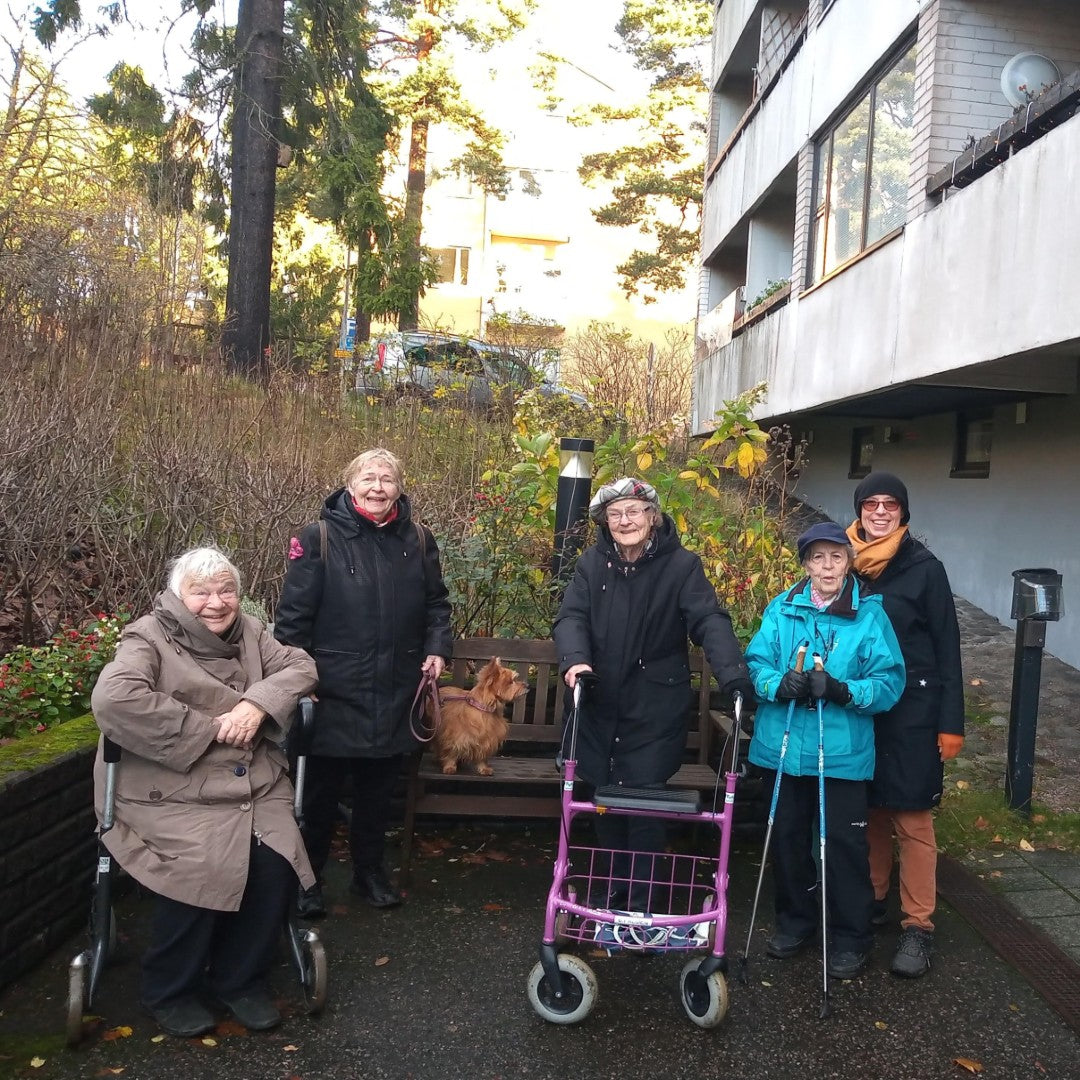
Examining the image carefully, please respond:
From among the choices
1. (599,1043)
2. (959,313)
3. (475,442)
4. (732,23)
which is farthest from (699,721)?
(732,23)

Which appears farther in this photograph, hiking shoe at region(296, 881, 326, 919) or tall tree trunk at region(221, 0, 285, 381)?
tall tree trunk at region(221, 0, 285, 381)

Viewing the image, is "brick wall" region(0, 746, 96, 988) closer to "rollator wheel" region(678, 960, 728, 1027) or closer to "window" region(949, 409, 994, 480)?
"rollator wheel" region(678, 960, 728, 1027)

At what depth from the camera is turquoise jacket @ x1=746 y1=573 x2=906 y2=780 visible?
3.75 meters

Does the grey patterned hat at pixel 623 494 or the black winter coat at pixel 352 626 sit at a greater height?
the grey patterned hat at pixel 623 494

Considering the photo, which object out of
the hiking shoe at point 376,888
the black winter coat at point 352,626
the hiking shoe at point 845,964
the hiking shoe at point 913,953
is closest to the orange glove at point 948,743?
the hiking shoe at point 913,953

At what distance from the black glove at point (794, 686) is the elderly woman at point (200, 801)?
173 centimetres

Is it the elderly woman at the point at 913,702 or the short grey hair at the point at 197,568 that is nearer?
the short grey hair at the point at 197,568

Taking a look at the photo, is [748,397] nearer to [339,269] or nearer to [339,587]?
[339,587]

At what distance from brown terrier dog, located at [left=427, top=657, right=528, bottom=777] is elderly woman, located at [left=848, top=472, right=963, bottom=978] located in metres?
1.58

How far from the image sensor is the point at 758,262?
1681cm

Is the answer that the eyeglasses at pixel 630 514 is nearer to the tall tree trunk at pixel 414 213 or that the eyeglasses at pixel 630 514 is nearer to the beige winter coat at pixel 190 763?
the beige winter coat at pixel 190 763

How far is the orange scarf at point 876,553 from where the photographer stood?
13.1ft

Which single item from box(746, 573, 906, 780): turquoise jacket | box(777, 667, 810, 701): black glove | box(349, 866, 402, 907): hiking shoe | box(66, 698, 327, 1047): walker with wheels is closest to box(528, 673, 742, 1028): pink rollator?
box(777, 667, 810, 701): black glove

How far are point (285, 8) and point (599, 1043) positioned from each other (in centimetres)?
1479
